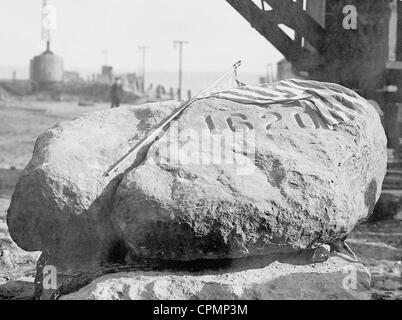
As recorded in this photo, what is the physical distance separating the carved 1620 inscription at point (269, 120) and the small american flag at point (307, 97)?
6 cm

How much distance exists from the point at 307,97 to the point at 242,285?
158cm

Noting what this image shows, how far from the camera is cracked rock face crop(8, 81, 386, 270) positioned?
4.73 metres

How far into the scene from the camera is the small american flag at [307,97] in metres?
5.59

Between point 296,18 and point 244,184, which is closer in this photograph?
point 244,184

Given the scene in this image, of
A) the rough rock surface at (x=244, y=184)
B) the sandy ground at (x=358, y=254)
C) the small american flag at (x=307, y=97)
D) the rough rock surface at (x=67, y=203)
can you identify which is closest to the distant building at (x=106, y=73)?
the sandy ground at (x=358, y=254)

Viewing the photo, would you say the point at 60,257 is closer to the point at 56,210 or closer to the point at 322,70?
the point at 56,210

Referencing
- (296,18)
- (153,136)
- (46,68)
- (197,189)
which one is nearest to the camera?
(197,189)

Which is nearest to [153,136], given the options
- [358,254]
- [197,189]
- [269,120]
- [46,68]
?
[197,189]

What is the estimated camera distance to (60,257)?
5047mm

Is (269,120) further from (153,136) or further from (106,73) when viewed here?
(106,73)

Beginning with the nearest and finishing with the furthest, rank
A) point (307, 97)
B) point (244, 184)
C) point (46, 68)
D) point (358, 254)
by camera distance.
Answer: point (244, 184)
point (307, 97)
point (358, 254)
point (46, 68)

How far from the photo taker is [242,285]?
4.77 meters

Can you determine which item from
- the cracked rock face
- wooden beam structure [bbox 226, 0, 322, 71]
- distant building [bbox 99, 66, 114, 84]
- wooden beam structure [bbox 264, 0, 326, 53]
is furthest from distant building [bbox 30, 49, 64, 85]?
the cracked rock face
